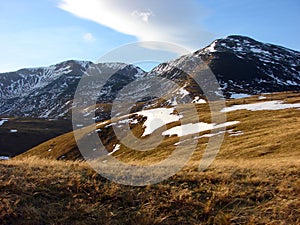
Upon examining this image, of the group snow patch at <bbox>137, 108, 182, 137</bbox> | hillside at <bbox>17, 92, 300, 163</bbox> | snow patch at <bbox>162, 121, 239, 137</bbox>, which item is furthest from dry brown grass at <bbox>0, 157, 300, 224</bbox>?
snow patch at <bbox>137, 108, 182, 137</bbox>

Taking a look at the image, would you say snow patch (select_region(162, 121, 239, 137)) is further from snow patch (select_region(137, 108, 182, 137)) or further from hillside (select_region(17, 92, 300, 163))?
snow patch (select_region(137, 108, 182, 137))

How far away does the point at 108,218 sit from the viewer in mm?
9047

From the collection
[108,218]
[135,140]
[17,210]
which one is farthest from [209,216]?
[135,140]

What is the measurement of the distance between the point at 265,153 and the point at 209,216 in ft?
85.9

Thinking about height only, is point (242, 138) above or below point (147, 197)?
below

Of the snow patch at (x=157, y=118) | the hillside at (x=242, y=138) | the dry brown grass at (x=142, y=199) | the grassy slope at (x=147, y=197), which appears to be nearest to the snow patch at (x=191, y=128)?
the hillside at (x=242, y=138)

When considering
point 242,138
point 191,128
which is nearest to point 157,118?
point 191,128

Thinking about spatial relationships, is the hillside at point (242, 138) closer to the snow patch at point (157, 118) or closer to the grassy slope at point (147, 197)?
the snow patch at point (157, 118)

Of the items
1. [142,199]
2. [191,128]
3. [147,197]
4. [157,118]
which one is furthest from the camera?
[157,118]

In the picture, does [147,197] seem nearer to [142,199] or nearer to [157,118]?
[142,199]

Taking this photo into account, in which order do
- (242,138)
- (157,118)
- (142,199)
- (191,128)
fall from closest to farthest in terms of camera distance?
(142,199)
(242,138)
(191,128)
(157,118)

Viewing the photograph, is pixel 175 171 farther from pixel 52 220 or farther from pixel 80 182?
pixel 52 220

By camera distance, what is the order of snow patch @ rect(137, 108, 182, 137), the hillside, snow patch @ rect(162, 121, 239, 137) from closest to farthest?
the hillside
snow patch @ rect(162, 121, 239, 137)
snow patch @ rect(137, 108, 182, 137)

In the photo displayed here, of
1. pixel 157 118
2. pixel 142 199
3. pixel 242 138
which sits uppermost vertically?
pixel 142 199
